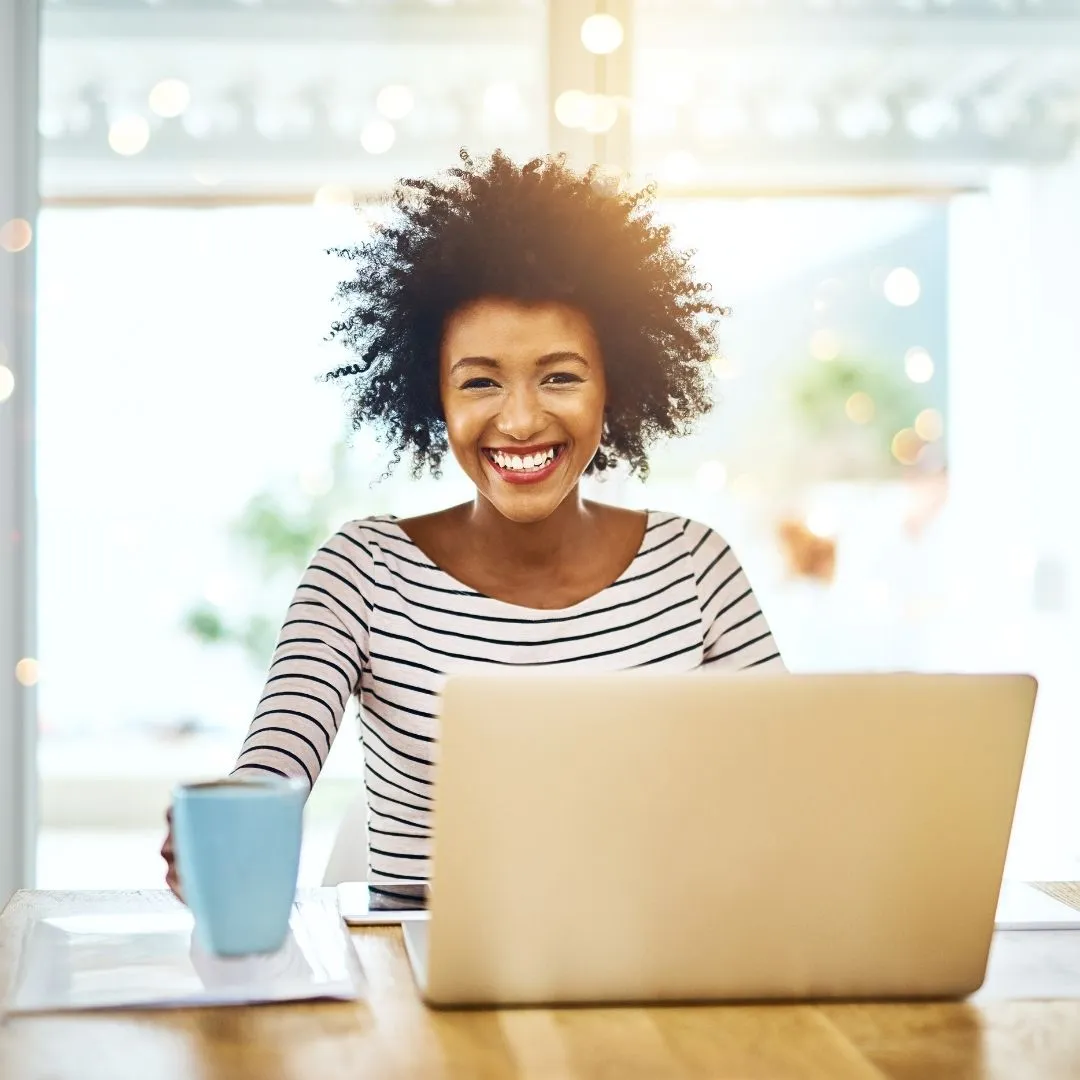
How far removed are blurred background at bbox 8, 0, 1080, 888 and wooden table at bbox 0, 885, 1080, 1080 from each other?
73.0 inches

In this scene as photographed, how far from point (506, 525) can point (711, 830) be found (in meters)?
0.90

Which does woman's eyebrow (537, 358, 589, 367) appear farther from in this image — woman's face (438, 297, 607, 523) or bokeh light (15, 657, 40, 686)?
bokeh light (15, 657, 40, 686)

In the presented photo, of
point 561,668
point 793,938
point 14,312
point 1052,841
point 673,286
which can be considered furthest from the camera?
point 1052,841

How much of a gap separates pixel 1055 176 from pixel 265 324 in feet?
5.27

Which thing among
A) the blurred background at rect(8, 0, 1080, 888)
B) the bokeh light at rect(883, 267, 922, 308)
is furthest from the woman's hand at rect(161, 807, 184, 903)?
the bokeh light at rect(883, 267, 922, 308)

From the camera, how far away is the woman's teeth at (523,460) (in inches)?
63.1

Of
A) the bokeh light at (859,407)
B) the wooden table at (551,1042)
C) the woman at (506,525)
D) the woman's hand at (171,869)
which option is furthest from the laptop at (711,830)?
the bokeh light at (859,407)

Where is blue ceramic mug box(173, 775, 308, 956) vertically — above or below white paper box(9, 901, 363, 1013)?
above

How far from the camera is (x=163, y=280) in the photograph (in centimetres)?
262

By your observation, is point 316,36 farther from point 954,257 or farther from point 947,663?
point 947,663

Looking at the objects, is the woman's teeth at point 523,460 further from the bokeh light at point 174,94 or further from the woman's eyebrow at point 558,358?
the bokeh light at point 174,94

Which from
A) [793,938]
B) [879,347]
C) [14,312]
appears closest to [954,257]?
[879,347]

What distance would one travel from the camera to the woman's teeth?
160cm

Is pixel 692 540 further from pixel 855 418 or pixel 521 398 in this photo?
pixel 855 418
